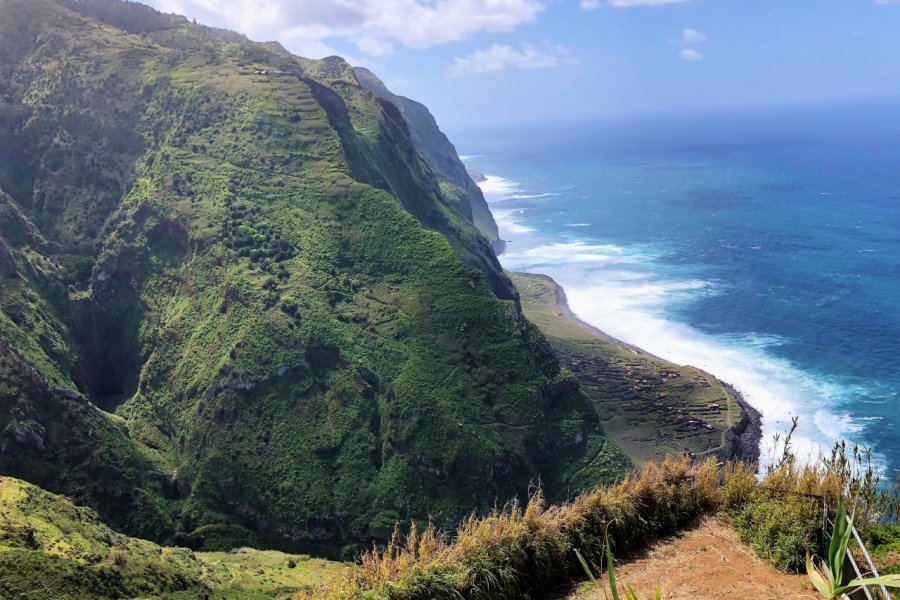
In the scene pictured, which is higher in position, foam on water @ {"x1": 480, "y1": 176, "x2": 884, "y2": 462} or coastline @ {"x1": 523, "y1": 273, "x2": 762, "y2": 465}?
foam on water @ {"x1": 480, "y1": 176, "x2": 884, "y2": 462}

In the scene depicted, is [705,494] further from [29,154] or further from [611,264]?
[611,264]

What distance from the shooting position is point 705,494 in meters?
20.4

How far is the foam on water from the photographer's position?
268ft

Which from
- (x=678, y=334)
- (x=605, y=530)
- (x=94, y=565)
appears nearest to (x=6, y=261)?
(x=94, y=565)

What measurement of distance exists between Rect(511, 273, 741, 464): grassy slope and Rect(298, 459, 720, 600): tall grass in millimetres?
60568

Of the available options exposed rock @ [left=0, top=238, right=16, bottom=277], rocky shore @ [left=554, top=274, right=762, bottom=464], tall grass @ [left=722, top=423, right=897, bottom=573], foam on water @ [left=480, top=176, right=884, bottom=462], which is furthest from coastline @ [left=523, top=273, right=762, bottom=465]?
exposed rock @ [left=0, top=238, right=16, bottom=277]

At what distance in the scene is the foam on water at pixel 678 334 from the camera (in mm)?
81719

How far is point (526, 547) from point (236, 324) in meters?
62.3

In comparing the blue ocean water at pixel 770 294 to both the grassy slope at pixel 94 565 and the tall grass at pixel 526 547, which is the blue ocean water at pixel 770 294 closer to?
the tall grass at pixel 526 547

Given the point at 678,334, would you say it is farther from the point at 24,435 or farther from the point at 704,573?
the point at 704,573

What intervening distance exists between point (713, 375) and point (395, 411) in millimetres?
51683

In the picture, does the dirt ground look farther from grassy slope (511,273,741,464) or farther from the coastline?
grassy slope (511,273,741,464)

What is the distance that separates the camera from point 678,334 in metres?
110

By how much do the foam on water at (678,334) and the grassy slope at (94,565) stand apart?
44.7m
